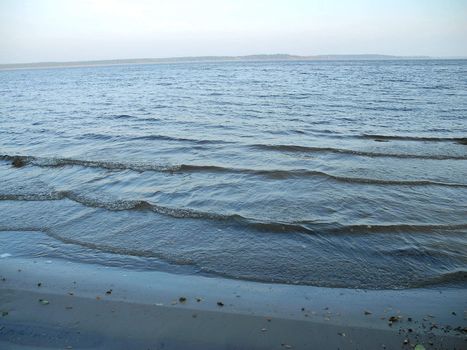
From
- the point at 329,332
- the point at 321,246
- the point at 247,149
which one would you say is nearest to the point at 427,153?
the point at 247,149

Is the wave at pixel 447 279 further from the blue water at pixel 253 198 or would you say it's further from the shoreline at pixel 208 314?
the shoreline at pixel 208 314

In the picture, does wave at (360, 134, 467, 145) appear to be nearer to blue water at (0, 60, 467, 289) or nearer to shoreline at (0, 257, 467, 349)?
blue water at (0, 60, 467, 289)

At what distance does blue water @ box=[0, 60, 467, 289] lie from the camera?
19.7 feet

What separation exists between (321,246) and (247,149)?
7.86 m

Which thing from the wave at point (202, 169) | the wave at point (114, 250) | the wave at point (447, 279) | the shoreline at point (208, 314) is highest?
the shoreline at point (208, 314)

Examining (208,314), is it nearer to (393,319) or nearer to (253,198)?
(393,319)

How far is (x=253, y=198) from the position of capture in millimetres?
8961

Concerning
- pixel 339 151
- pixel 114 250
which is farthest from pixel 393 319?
pixel 339 151

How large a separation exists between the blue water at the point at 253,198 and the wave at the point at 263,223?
4cm

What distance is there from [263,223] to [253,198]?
1561mm

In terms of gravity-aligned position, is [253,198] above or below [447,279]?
below

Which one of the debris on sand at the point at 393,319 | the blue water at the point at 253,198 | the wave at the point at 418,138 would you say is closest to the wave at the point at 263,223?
the blue water at the point at 253,198

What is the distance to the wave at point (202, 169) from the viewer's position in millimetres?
9935

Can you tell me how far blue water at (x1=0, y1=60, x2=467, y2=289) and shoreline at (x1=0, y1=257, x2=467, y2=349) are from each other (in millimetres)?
440
